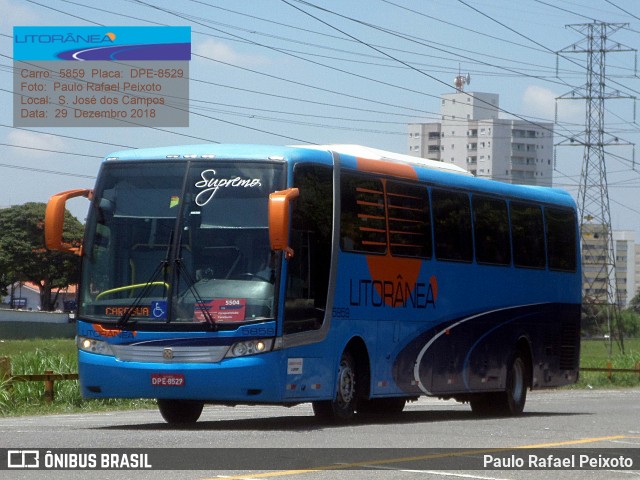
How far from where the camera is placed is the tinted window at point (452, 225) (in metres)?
21.4

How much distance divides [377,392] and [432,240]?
108 inches

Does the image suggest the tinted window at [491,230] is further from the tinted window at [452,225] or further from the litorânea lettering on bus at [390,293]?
the litorânea lettering on bus at [390,293]

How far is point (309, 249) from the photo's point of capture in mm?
17953

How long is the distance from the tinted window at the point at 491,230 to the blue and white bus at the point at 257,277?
1587 mm

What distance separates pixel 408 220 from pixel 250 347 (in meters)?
4.29

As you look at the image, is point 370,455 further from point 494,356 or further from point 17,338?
point 17,338

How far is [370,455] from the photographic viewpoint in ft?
43.6

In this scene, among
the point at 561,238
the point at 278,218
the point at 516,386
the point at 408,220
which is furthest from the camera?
the point at 561,238

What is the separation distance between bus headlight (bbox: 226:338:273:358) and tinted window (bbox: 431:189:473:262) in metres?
4.93

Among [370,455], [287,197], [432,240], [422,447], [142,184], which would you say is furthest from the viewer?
[432,240]

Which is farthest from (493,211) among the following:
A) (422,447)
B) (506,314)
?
(422,447)

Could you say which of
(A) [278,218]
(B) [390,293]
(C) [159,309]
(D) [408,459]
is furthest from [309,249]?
(D) [408,459]

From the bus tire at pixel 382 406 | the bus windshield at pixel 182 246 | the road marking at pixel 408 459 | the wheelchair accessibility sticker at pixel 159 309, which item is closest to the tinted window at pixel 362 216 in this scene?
the bus windshield at pixel 182 246

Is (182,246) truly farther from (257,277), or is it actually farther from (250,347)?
(250,347)
